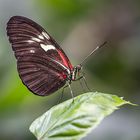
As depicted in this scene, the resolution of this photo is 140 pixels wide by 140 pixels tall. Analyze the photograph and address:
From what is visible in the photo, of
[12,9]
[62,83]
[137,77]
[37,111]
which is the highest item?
[12,9]

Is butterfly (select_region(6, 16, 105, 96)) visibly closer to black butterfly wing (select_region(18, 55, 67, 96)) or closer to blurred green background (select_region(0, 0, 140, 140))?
black butterfly wing (select_region(18, 55, 67, 96))

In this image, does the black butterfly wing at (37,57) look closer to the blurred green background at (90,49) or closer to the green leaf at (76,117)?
the green leaf at (76,117)

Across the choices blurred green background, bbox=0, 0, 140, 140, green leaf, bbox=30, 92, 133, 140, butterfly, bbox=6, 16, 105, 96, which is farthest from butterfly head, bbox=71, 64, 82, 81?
blurred green background, bbox=0, 0, 140, 140

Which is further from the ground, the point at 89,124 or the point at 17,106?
the point at 89,124

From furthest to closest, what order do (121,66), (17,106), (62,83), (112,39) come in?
A: (112,39) < (121,66) < (17,106) < (62,83)

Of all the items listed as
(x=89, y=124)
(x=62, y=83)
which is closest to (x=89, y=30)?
(x=62, y=83)

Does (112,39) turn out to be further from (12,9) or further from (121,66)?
(12,9)
